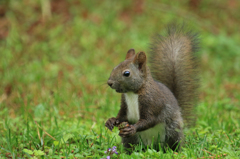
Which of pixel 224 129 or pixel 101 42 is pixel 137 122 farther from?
pixel 101 42

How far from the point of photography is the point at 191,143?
8.27 feet

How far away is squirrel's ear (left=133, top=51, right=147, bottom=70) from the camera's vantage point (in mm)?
2430

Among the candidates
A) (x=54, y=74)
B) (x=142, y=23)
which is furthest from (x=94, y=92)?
(x=142, y=23)

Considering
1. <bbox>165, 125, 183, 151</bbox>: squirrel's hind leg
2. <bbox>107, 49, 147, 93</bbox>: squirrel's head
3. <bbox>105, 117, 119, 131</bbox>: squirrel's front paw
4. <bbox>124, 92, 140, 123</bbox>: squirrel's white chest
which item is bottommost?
<bbox>165, 125, 183, 151</bbox>: squirrel's hind leg

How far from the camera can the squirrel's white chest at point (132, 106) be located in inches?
97.0

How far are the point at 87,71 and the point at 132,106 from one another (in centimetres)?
238

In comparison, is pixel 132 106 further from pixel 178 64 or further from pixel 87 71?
pixel 87 71

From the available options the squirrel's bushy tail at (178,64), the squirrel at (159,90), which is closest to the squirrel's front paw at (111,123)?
the squirrel at (159,90)

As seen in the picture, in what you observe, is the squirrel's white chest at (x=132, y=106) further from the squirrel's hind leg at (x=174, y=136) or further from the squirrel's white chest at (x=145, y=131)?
the squirrel's hind leg at (x=174, y=136)

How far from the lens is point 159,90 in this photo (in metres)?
2.56

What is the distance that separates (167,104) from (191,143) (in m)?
0.36

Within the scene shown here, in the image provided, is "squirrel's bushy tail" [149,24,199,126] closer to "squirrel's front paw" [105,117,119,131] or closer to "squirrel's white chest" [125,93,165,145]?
"squirrel's white chest" [125,93,165,145]

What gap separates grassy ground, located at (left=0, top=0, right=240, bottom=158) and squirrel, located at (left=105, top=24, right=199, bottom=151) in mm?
184

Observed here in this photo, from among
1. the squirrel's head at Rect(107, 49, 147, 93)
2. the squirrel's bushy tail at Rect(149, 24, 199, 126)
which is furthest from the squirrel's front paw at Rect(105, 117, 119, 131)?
the squirrel's bushy tail at Rect(149, 24, 199, 126)
